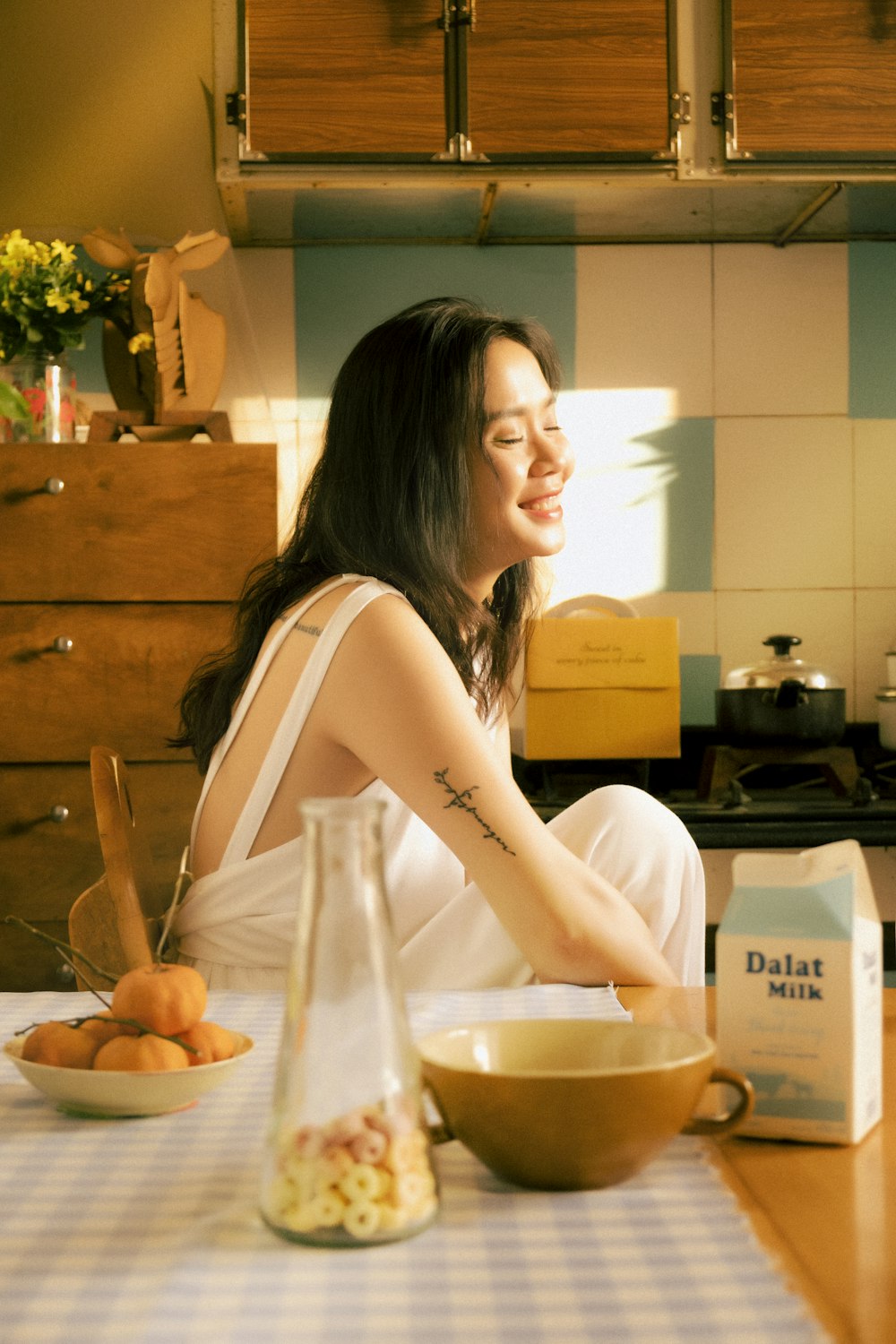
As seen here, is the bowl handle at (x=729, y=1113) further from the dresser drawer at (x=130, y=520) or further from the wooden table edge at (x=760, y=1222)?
the dresser drawer at (x=130, y=520)

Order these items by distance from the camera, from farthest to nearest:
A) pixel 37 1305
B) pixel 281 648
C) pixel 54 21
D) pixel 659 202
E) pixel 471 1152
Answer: pixel 54 21 < pixel 659 202 < pixel 281 648 < pixel 471 1152 < pixel 37 1305

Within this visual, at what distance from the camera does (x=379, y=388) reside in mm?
1637

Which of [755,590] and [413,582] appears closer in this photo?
[413,582]

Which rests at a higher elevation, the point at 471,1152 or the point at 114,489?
the point at 114,489

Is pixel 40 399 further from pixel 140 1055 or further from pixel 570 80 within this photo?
pixel 140 1055

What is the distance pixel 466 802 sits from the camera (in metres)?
1.18

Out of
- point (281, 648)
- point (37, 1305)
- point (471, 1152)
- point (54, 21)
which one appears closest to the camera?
point (37, 1305)

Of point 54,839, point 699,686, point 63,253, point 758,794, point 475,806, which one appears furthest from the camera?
point 699,686

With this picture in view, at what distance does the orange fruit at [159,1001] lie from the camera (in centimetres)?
71

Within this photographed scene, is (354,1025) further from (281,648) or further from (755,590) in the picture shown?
(755,590)

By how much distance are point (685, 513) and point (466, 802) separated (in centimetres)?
180

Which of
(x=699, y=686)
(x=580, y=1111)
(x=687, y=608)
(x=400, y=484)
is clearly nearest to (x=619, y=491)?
(x=687, y=608)

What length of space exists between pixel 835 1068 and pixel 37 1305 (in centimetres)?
38

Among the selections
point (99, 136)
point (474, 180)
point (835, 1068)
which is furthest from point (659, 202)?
point (835, 1068)
